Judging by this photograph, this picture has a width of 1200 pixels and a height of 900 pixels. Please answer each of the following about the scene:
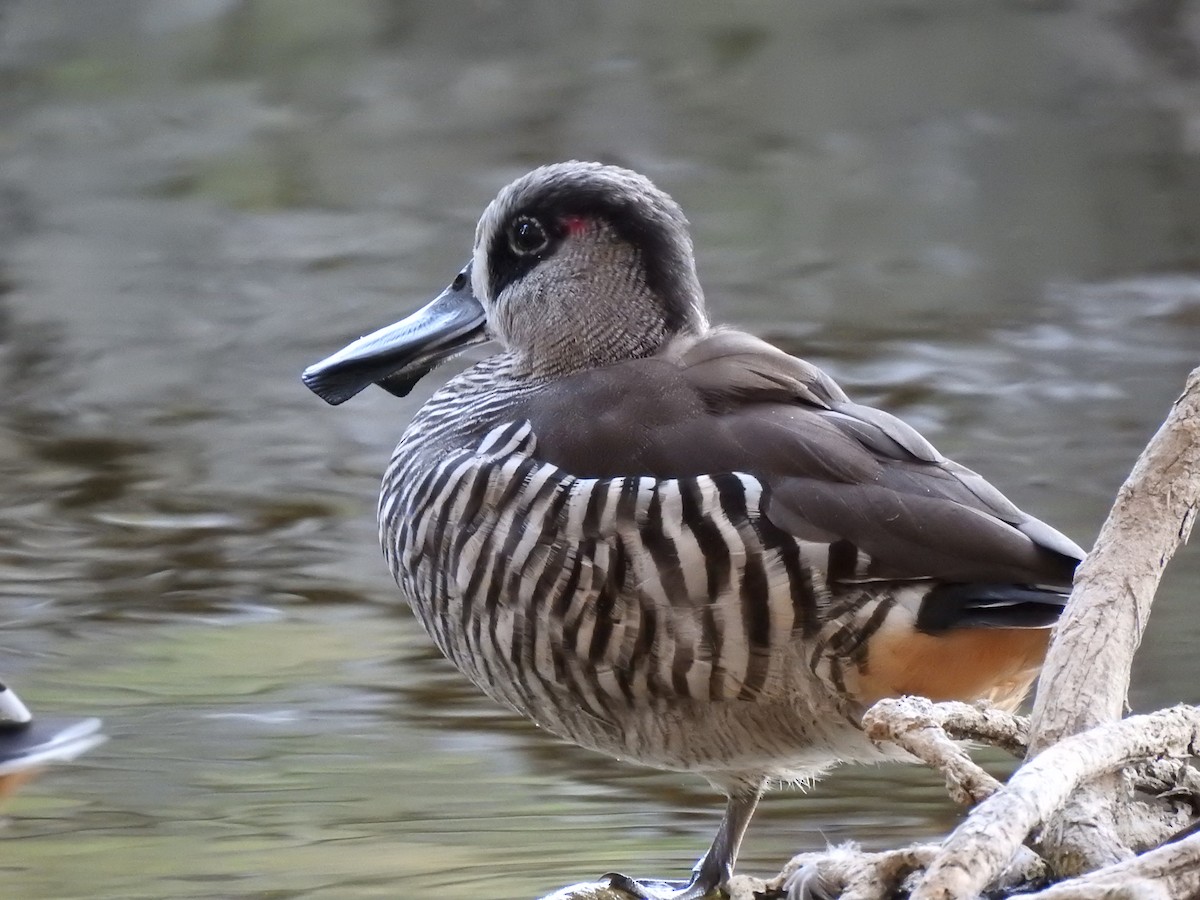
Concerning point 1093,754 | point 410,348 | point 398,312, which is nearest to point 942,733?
point 1093,754

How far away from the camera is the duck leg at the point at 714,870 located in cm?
308

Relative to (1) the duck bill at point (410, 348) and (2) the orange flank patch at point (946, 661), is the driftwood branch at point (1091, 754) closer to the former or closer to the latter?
(2) the orange flank patch at point (946, 661)

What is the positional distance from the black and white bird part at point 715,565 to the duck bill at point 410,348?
0.94ft

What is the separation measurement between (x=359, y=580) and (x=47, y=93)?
18.0 feet

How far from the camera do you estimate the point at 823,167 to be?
30.5 feet

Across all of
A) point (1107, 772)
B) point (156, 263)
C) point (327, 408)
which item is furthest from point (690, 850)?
point (156, 263)

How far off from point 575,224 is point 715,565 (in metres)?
0.79

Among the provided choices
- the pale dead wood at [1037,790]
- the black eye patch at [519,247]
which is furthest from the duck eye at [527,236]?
the pale dead wood at [1037,790]

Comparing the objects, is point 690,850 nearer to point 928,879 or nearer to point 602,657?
point 602,657

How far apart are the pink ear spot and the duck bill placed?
0.89 feet

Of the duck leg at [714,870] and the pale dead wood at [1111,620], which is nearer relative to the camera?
the pale dead wood at [1111,620]

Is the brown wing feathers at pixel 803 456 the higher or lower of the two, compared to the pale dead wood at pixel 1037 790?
higher

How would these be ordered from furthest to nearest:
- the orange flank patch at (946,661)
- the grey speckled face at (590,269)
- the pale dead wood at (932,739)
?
the grey speckled face at (590,269) → the orange flank patch at (946,661) → the pale dead wood at (932,739)

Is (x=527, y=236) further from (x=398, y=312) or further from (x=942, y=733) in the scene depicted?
(x=398, y=312)
